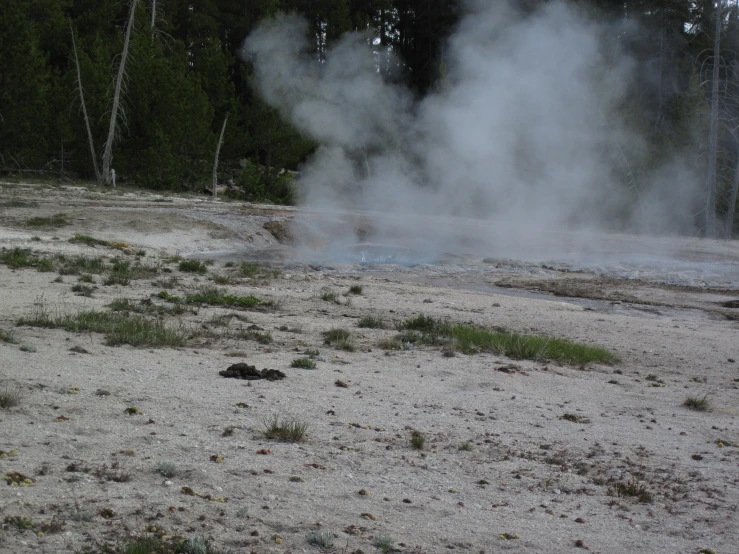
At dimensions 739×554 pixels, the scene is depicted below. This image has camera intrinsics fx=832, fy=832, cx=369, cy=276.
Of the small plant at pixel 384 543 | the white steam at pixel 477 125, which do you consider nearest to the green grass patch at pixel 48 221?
the white steam at pixel 477 125

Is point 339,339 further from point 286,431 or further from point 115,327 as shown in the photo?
point 286,431

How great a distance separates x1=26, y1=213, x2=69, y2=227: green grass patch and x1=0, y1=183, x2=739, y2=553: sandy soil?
780 centimetres

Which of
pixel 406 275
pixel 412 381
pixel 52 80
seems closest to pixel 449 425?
pixel 412 381

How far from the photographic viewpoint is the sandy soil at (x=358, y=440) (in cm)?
448

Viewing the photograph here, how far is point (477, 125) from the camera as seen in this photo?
107ft

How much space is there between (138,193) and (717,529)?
26771 millimetres

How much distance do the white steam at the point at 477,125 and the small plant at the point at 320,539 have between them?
24.5 meters

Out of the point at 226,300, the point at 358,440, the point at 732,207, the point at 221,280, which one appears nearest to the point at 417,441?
the point at 358,440

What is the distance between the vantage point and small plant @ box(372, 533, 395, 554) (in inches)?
168

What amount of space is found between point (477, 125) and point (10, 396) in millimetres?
28377

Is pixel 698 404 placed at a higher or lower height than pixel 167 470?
lower

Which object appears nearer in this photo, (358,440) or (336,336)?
(358,440)

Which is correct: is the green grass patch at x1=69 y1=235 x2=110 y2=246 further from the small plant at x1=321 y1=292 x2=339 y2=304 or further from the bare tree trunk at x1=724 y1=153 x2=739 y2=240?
the bare tree trunk at x1=724 y1=153 x2=739 y2=240

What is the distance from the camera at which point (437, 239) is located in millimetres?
25109
